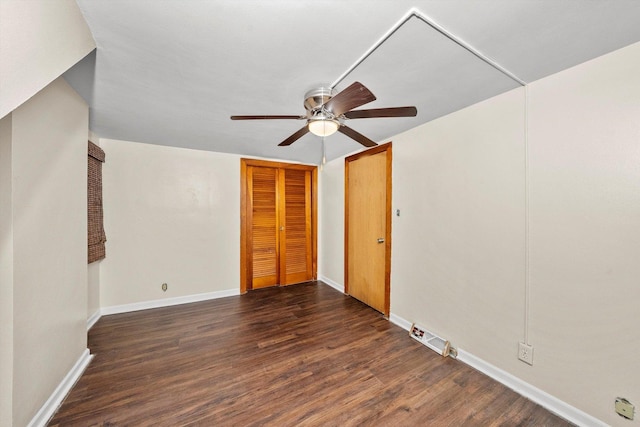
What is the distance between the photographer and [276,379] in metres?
1.74

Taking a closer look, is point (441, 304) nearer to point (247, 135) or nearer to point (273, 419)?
point (273, 419)

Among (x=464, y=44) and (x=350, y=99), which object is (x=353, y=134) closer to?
(x=350, y=99)

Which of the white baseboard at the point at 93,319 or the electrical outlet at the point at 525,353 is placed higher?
the electrical outlet at the point at 525,353

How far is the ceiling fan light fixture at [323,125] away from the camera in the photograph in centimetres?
164

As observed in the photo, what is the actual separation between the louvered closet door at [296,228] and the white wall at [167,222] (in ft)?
2.56

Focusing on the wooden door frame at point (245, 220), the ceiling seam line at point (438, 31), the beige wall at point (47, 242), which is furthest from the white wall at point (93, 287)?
the ceiling seam line at point (438, 31)

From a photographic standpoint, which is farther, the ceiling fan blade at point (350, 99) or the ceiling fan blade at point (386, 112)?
the ceiling fan blade at point (386, 112)

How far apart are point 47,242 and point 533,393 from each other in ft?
11.2

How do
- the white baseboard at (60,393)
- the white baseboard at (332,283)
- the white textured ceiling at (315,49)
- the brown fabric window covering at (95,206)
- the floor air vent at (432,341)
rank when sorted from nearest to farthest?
the white textured ceiling at (315,49)
the white baseboard at (60,393)
the floor air vent at (432,341)
the brown fabric window covering at (95,206)
the white baseboard at (332,283)

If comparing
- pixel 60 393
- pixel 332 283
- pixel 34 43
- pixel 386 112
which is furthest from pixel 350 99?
pixel 332 283

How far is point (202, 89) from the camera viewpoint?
5.53 ft

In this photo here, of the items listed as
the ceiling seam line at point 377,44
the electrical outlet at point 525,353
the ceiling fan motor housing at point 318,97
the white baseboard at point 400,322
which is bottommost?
the white baseboard at point 400,322

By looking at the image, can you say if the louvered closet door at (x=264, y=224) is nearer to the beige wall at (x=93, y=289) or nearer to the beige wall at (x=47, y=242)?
the beige wall at (x=93, y=289)

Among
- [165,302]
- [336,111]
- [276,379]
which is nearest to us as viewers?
[336,111]
